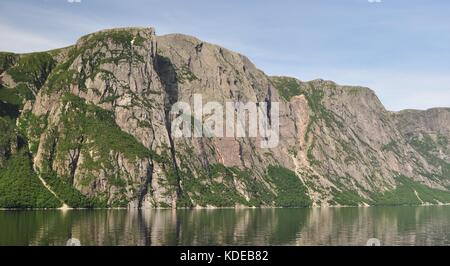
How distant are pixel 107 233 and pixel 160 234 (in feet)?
40.0

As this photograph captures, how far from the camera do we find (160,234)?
137 m
